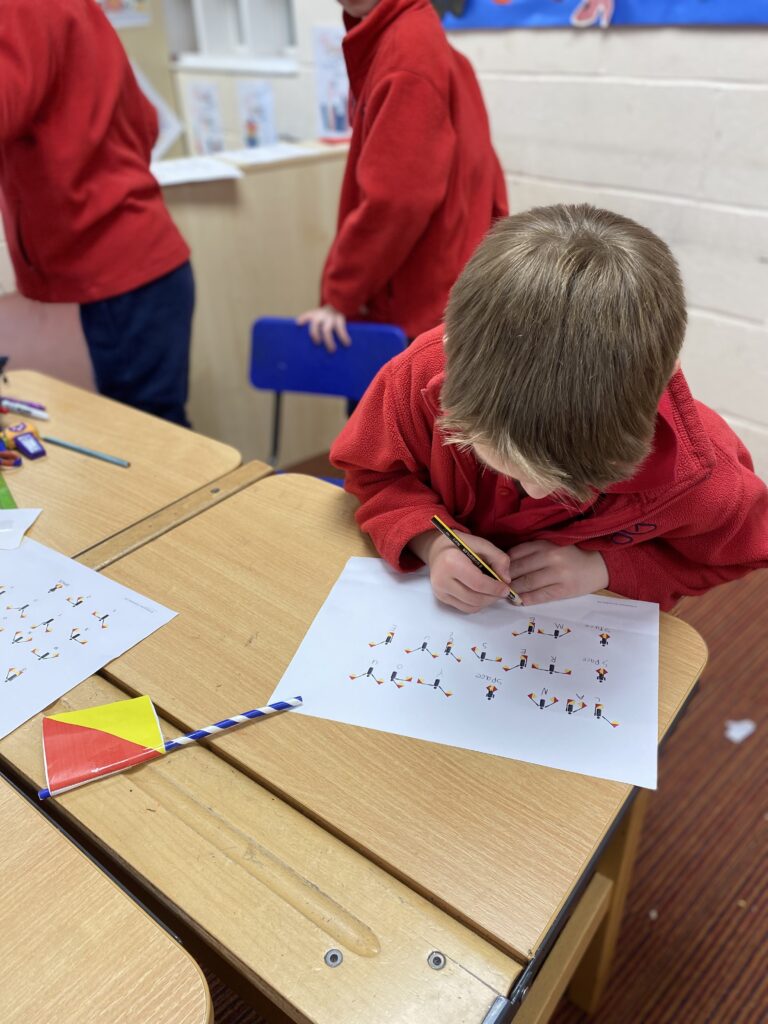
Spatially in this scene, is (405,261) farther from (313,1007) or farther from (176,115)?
(176,115)

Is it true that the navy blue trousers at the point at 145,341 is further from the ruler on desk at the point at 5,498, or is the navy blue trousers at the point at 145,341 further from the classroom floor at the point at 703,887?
the classroom floor at the point at 703,887

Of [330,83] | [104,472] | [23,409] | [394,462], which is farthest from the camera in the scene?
[330,83]

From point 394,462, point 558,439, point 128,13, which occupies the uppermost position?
point 128,13

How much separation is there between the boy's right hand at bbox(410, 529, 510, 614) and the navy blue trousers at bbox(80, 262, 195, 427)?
106cm

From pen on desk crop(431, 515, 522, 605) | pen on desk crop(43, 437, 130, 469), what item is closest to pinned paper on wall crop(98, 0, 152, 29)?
pen on desk crop(43, 437, 130, 469)

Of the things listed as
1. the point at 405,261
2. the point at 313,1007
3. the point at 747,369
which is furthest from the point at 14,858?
the point at 747,369

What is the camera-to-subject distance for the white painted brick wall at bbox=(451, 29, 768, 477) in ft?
5.42

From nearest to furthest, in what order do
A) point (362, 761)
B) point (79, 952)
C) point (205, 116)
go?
1. point (79, 952)
2. point (362, 761)
3. point (205, 116)

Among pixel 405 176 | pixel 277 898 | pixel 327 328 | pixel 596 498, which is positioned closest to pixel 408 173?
pixel 405 176

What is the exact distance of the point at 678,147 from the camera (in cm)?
175

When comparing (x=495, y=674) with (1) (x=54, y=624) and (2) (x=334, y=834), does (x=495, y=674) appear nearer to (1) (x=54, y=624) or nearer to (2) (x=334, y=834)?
(2) (x=334, y=834)

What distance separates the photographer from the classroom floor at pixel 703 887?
1.12m

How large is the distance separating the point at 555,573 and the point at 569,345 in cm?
31

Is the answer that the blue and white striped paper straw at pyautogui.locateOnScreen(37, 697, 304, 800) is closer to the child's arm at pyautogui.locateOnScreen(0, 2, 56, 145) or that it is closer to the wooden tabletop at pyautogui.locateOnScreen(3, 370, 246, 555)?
the wooden tabletop at pyautogui.locateOnScreen(3, 370, 246, 555)
